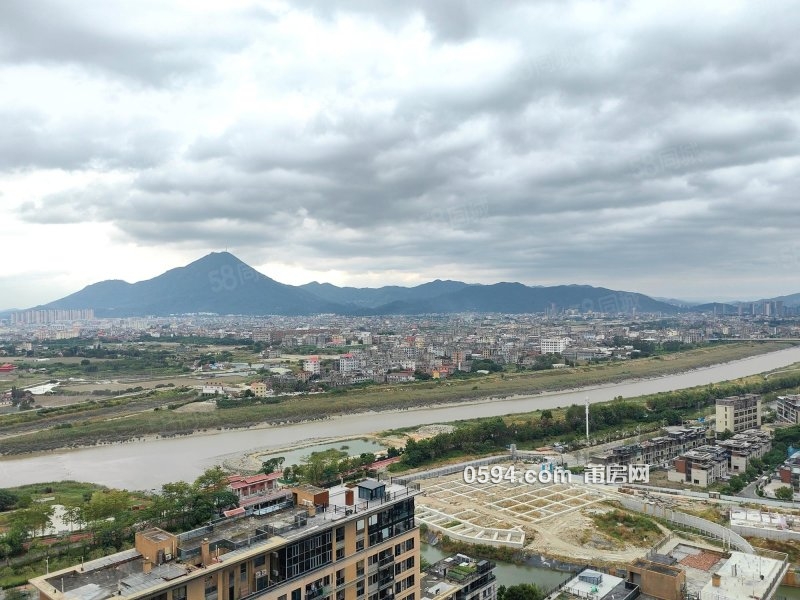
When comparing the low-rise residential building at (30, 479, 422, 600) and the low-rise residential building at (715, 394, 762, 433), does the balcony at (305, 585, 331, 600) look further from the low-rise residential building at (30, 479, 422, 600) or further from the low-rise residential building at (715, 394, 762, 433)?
the low-rise residential building at (715, 394, 762, 433)

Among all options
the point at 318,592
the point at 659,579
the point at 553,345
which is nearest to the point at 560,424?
the point at 659,579

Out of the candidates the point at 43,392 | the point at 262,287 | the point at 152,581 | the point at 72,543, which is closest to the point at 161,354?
the point at 43,392

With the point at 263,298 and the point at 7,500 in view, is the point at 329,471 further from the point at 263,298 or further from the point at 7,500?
the point at 263,298

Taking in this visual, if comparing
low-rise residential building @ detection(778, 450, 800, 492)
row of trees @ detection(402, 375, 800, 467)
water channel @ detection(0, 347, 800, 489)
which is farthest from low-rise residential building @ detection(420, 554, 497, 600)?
water channel @ detection(0, 347, 800, 489)

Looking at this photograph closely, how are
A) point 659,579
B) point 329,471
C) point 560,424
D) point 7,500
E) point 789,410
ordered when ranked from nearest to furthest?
point 659,579, point 7,500, point 329,471, point 560,424, point 789,410

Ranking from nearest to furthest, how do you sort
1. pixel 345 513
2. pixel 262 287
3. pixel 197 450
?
pixel 345 513 < pixel 197 450 < pixel 262 287

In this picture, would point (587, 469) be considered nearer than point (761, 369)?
Yes

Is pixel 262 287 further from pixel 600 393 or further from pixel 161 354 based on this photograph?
pixel 600 393
